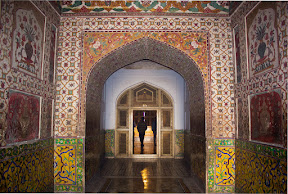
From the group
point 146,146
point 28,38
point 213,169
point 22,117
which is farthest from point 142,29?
point 146,146

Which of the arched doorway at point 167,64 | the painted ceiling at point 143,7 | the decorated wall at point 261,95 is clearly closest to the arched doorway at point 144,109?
the arched doorway at point 167,64

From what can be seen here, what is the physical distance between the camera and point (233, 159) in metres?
3.81

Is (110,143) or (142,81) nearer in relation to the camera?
(110,143)

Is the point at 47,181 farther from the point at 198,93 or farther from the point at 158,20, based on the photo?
the point at 158,20

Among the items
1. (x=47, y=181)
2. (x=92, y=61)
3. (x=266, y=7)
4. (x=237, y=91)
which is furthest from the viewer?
(x=92, y=61)

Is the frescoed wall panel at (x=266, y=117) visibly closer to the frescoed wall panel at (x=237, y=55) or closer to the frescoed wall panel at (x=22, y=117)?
the frescoed wall panel at (x=237, y=55)

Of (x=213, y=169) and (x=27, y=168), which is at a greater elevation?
(x=27, y=168)

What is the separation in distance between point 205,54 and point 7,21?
10.3 feet

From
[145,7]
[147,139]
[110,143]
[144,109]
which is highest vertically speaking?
[145,7]

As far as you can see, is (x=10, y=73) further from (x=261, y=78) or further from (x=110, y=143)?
(x=110, y=143)

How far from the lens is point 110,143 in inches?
290

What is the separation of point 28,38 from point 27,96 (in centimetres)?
80

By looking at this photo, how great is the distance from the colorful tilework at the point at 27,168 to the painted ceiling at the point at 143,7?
2.45 m

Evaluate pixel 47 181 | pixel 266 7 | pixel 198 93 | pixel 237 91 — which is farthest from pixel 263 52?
pixel 47 181
